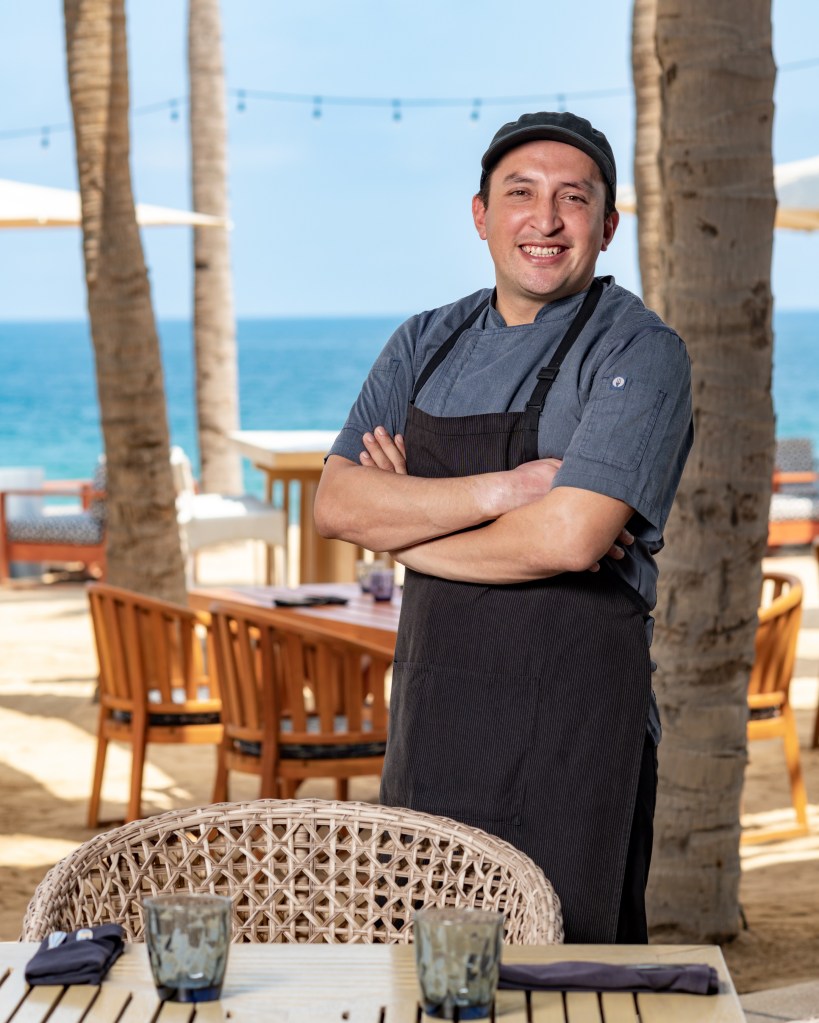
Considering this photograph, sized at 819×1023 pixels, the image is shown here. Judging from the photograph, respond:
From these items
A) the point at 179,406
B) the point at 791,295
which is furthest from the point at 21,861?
the point at 791,295

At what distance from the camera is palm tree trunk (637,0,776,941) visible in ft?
12.8

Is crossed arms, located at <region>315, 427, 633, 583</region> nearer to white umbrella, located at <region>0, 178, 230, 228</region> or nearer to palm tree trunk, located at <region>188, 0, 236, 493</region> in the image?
white umbrella, located at <region>0, 178, 230, 228</region>

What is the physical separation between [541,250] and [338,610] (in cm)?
343

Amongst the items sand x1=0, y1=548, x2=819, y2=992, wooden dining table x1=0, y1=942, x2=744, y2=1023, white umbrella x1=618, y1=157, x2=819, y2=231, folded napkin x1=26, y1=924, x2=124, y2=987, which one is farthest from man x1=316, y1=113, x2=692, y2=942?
white umbrella x1=618, y1=157, x2=819, y2=231

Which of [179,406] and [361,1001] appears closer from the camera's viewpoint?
[361,1001]

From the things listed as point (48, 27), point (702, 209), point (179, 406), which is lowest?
point (179, 406)

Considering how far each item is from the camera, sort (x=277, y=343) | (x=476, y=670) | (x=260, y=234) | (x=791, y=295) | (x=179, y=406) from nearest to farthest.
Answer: (x=476, y=670)
(x=179, y=406)
(x=260, y=234)
(x=277, y=343)
(x=791, y=295)

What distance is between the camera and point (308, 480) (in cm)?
904

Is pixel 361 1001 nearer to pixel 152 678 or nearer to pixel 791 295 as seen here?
pixel 152 678

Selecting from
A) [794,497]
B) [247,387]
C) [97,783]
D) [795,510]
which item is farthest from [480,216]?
[247,387]

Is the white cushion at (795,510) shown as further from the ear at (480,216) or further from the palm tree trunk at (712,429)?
the ear at (480,216)

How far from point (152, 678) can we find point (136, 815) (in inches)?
18.6

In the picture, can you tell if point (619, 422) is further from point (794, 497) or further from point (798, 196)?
point (794, 497)

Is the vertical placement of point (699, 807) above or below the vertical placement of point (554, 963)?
below
